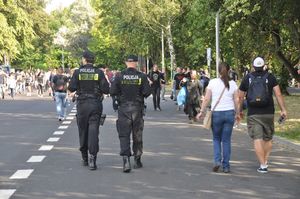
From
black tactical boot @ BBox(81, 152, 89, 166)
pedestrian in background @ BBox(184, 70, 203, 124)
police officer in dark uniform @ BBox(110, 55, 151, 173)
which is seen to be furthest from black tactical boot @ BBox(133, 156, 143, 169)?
pedestrian in background @ BBox(184, 70, 203, 124)

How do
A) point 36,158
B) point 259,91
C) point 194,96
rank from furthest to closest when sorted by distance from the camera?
1. point 194,96
2. point 36,158
3. point 259,91

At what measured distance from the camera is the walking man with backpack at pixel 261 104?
875 cm

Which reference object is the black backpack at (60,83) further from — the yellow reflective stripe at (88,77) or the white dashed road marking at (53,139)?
the yellow reflective stripe at (88,77)

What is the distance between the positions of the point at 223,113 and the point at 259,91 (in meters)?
0.63

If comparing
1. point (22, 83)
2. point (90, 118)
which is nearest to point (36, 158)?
point (90, 118)

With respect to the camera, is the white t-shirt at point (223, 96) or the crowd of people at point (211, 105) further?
the white t-shirt at point (223, 96)

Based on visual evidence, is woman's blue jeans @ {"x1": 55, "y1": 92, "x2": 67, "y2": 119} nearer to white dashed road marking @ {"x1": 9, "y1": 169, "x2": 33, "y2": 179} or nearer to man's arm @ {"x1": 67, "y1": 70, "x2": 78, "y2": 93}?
man's arm @ {"x1": 67, "y1": 70, "x2": 78, "y2": 93}

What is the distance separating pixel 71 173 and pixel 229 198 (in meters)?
2.74

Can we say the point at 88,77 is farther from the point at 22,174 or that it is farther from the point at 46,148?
the point at 46,148

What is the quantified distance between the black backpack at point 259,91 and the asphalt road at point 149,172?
100cm

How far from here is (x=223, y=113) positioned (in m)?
8.98

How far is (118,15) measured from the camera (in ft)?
191

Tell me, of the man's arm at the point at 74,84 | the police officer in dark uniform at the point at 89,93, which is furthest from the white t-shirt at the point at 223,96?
the man's arm at the point at 74,84

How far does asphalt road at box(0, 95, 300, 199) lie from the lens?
24.0 feet
